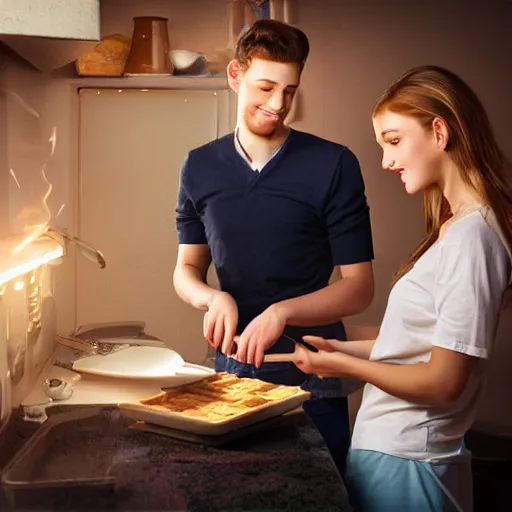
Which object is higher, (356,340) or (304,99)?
(304,99)

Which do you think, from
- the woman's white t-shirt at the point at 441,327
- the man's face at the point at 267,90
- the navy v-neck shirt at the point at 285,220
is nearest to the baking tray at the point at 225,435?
the woman's white t-shirt at the point at 441,327

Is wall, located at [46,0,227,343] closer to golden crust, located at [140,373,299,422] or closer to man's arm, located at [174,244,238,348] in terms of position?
man's arm, located at [174,244,238,348]

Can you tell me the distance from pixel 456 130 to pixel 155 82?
0.47 meters

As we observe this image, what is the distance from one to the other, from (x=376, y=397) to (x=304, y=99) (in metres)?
0.46

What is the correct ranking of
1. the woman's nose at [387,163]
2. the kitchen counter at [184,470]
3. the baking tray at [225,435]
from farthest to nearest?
the woman's nose at [387,163] → the baking tray at [225,435] → the kitchen counter at [184,470]

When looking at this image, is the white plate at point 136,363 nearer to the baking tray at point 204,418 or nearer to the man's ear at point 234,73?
the baking tray at point 204,418

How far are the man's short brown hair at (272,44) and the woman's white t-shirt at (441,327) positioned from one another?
0.39m

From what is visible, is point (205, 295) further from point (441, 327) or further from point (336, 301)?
point (441, 327)

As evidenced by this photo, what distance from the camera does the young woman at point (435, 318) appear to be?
3.13 ft

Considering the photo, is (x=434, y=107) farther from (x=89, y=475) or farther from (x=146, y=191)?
(x=89, y=475)

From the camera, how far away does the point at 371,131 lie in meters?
1.21

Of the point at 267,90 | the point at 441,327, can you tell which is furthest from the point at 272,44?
the point at 441,327

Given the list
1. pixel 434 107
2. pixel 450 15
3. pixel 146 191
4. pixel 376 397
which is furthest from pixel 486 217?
pixel 146 191

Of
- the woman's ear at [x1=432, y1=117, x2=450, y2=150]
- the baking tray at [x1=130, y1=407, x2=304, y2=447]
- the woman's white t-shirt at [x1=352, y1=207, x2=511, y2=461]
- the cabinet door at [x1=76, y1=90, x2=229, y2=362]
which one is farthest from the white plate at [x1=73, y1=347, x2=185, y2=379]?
the woman's ear at [x1=432, y1=117, x2=450, y2=150]
